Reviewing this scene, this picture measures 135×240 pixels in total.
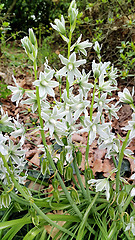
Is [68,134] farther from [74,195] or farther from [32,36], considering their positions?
[32,36]

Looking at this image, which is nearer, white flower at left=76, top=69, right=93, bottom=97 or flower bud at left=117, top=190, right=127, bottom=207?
white flower at left=76, top=69, right=93, bottom=97

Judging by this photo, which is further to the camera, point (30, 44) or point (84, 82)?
point (84, 82)

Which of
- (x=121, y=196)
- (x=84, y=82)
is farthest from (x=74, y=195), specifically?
(x=84, y=82)

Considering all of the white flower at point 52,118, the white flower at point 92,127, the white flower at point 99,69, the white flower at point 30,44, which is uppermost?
the white flower at point 30,44

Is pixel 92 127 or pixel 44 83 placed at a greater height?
pixel 44 83

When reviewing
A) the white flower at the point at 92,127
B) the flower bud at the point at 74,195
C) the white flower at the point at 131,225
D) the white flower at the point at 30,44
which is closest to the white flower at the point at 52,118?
the white flower at the point at 92,127

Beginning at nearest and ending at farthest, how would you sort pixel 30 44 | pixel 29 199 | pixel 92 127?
pixel 30 44, pixel 92 127, pixel 29 199

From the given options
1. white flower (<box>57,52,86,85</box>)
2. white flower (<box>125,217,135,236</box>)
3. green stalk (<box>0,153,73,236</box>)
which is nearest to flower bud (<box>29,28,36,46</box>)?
white flower (<box>57,52,86,85</box>)

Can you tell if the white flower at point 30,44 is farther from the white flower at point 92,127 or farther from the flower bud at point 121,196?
the flower bud at point 121,196

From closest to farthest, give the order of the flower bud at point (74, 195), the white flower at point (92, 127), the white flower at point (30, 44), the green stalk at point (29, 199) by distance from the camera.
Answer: the white flower at point (30, 44) → the white flower at point (92, 127) → the green stalk at point (29, 199) → the flower bud at point (74, 195)

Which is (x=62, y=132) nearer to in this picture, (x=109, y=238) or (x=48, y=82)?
(x=48, y=82)

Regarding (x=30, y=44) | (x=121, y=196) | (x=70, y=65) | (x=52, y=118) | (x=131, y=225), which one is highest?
(x=30, y=44)

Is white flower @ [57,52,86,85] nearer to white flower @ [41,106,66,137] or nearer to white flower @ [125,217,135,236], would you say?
white flower @ [41,106,66,137]
